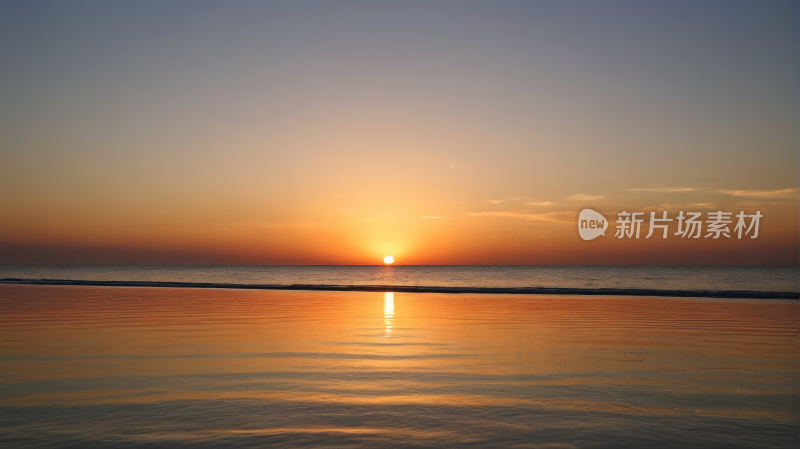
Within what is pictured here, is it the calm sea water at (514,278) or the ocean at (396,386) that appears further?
the calm sea water at (514,278)

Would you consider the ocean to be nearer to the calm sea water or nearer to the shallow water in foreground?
the shallow water in foreground

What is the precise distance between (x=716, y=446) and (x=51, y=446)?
6302 mm

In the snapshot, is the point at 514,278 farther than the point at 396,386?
Yes

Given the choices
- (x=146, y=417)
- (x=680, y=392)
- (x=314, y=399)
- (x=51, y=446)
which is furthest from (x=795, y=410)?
(x=51, y=446)

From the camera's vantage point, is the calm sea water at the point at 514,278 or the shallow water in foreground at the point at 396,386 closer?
the shallow water in foreground at the point at 396,386

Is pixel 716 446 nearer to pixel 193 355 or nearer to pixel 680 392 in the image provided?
pixel 680 392

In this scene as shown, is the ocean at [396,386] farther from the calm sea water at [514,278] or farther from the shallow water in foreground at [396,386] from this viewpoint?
the calm sea water at [514,278]

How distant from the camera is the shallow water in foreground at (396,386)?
5359 millimetres

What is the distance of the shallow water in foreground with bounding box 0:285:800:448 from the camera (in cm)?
536

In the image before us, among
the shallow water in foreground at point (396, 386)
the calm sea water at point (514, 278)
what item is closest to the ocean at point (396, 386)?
the shallow water in foreground at point (396, 386)

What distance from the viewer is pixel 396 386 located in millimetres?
7461

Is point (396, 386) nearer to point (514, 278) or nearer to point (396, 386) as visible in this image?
point (396, 386)

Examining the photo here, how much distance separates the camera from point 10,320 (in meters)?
15.8

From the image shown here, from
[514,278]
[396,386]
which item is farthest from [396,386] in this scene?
[514,278]
